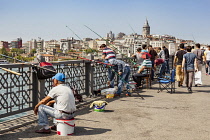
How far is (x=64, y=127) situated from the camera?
5.79 metres

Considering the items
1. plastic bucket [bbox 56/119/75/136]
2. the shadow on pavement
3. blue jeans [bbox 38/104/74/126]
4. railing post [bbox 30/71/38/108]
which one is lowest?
the shadow on pavement

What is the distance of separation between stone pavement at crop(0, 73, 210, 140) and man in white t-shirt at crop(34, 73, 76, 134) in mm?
330

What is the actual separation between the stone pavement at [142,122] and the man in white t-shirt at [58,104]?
0.33m

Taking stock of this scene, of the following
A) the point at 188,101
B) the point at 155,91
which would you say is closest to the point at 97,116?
the point at 188,101

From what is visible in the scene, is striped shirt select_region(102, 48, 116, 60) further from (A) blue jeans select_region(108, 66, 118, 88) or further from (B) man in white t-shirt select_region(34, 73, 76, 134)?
(B) man in white t-shirt select_region(34, 73, 76, 134)

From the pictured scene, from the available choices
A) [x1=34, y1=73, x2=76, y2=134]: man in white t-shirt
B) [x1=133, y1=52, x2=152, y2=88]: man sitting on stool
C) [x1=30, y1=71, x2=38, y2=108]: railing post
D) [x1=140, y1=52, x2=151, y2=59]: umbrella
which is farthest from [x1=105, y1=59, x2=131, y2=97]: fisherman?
[x1=34, y1=73, x2=76, y2=134]: man in white t-shirt

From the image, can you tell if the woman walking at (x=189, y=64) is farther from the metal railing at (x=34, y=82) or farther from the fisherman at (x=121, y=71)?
the metal railing at (x=34, y=82)

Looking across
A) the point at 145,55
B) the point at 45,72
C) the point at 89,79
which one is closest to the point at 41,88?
the point at 45,72

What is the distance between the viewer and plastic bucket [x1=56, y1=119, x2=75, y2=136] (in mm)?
5797

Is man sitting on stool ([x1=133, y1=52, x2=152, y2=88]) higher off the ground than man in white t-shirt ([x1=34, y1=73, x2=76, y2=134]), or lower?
higher

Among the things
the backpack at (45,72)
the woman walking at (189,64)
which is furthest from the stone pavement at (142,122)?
the woman walking at (189,64)

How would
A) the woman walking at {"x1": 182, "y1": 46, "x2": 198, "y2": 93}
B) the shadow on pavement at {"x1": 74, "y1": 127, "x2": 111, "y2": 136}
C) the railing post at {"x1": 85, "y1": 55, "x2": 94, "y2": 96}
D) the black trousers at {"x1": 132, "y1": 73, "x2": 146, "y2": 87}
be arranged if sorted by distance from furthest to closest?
the black trousers at {"x1": 132, "y1": 73, "x2": 146, "y2": 87}
the woman walking at {"x1": 182, "y1": 46, "x2": 198, "y2": 93}
the railing post at {"x1": 85, "y1": 55, "x2": 94, "y2": 96}
the shadow on pavement at {"x1": 74, "y1": 127, "x2": 111, "y2": 136}

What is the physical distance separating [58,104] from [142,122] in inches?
81.7

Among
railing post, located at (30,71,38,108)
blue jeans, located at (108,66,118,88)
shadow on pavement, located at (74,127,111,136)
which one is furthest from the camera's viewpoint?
blue jeans, located at (108,66,118,88)
